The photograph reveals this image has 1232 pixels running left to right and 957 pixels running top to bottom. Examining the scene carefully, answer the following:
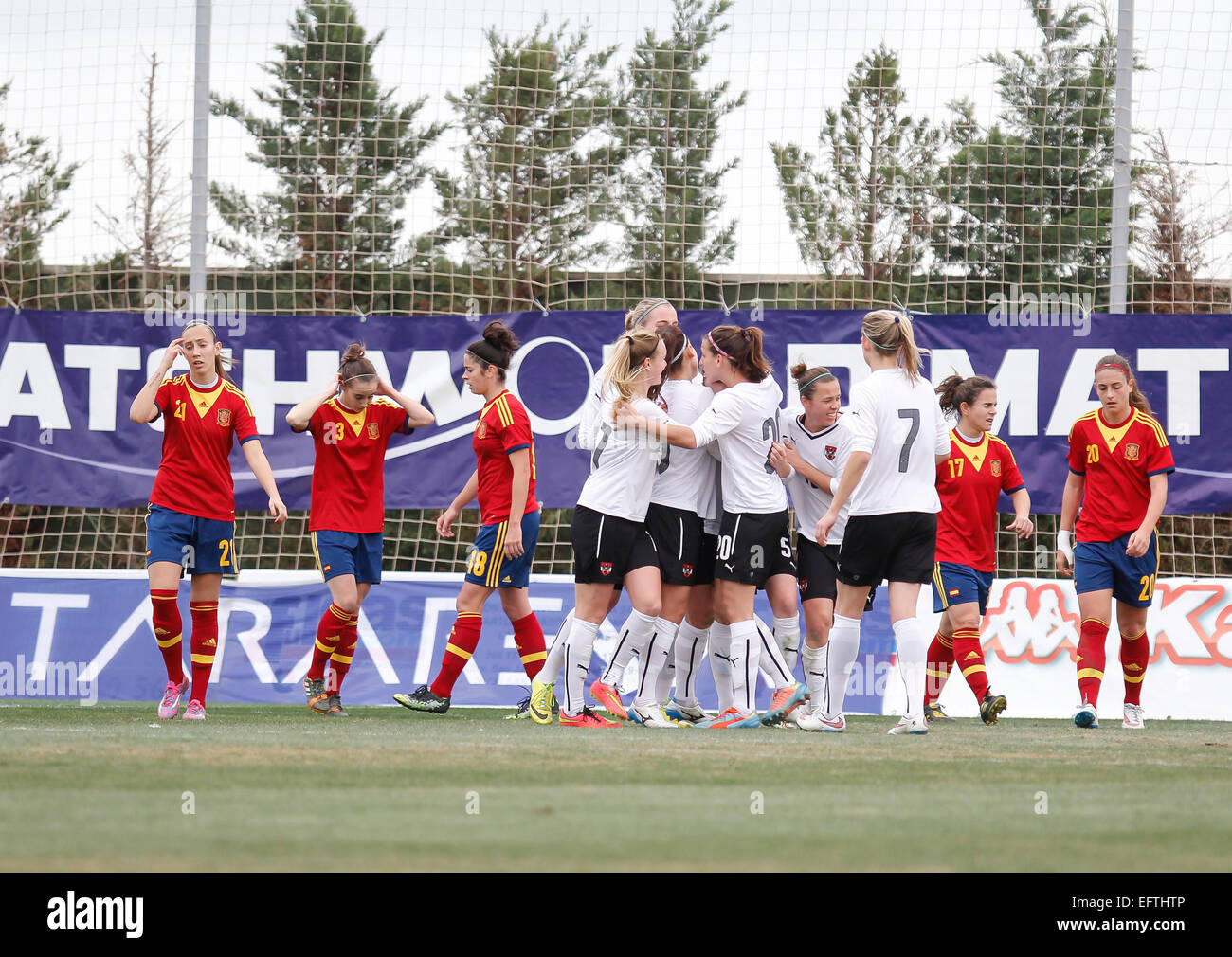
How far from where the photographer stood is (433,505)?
10398 mm

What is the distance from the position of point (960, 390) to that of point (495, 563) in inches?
123

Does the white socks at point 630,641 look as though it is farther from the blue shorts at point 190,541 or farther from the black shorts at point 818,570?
the blue shorts at point 190,541

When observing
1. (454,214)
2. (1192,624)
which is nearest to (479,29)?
(454,214)

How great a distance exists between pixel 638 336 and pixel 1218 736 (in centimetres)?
373

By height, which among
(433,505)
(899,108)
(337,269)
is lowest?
(433,505)

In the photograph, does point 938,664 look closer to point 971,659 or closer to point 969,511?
point 971,659

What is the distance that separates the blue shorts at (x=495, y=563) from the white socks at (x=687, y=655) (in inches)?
36.9

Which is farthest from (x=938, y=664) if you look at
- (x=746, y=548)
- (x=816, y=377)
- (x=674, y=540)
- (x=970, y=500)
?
(x=674, y=540)

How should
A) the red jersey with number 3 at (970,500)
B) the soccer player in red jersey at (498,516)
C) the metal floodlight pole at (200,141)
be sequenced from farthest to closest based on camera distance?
1. the metal floodlight pole at (200,141)
2. the red jersey with number 3 at (970,500)
3. the soccer player in red jersey at (498,516)

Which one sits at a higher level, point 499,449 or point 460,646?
point 499,449

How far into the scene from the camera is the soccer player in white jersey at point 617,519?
6816 mm

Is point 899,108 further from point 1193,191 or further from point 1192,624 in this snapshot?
point 1192,624

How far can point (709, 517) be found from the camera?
24.3ft

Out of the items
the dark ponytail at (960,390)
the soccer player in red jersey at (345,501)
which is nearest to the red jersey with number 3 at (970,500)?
the dark ponytail at (960,390)
